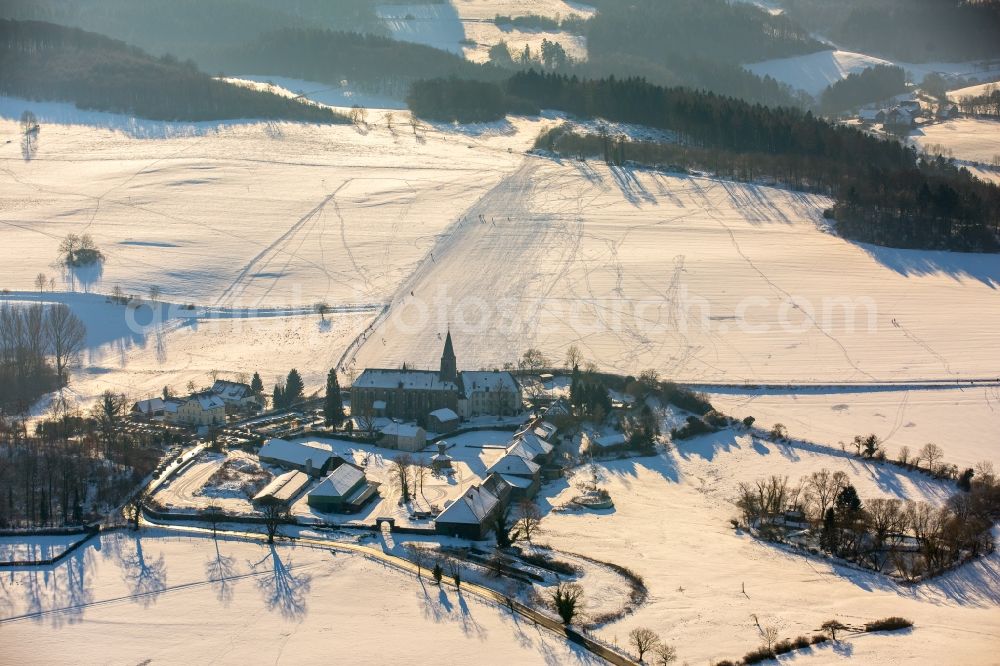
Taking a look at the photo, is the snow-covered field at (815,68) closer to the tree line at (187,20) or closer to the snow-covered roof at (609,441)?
the tree line at (187,20)

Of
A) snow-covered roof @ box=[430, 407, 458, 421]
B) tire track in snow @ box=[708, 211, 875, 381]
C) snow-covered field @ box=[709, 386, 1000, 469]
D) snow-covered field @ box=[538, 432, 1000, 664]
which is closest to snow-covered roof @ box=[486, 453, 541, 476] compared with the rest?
snow-covered field @ box=[538, 432, 1000, 664]

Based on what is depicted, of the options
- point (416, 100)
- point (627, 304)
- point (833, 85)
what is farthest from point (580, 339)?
point (833, 85)

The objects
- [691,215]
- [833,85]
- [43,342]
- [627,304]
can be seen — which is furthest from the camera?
[833,85]

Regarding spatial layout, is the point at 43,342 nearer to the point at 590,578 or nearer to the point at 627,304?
the point at 627,304

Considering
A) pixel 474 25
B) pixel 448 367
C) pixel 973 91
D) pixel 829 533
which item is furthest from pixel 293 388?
pixel 474 25

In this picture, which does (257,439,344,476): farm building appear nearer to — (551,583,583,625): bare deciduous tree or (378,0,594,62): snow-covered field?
(551,583,583,625): bare deciduous tree

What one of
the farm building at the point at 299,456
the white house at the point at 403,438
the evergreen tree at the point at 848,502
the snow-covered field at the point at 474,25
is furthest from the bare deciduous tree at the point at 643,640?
the snow-covered field at the point at 474,25
